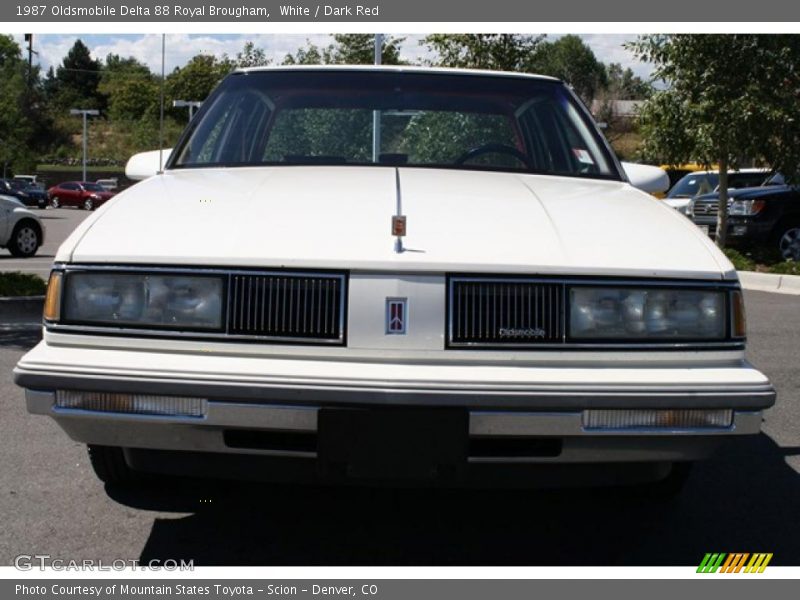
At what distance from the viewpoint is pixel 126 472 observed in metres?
4.00

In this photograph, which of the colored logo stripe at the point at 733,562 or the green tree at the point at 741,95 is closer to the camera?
the colored logo stripe at the point at 733,562

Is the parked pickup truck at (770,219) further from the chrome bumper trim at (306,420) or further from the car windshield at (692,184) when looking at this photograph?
the chrome bumper trim at (306,420)

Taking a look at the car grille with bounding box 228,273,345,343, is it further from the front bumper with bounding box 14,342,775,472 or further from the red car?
the red car

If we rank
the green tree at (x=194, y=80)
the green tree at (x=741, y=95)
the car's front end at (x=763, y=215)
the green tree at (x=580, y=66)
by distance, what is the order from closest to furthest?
1. the green tree at (x=741, y=95)
2. the car's front end at (x=763, y=215)
3. the green tree at (x=194, y=80)
4. the green tree at (x=580, y=66)

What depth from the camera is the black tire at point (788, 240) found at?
1553cm

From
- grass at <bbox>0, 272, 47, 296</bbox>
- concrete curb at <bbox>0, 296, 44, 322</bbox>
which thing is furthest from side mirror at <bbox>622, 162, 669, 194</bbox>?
grass at <bbox>0, 272, 47, 296</bbox>

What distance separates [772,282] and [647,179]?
30.1 feet

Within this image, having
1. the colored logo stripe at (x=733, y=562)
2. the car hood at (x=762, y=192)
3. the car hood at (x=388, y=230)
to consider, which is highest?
the car hood at (x=388, y=230)

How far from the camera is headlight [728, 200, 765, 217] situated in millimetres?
15836

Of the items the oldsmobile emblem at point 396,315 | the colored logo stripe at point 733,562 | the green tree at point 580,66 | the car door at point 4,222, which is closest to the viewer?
the oldsmobile emblem at point 396,315

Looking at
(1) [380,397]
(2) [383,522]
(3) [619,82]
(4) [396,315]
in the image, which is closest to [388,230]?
(4) [396,315]

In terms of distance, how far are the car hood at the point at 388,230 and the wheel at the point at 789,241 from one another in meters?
12.4

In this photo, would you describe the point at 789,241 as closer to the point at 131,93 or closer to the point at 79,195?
the point at 79,195

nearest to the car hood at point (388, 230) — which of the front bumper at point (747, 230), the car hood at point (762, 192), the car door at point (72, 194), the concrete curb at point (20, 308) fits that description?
the concrete curb at point (20, 308)
